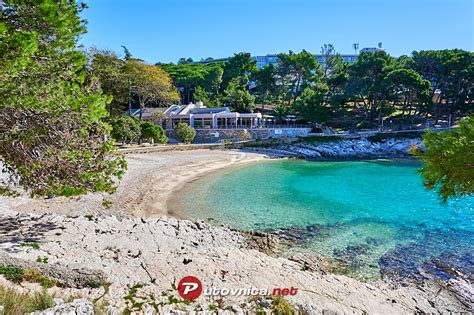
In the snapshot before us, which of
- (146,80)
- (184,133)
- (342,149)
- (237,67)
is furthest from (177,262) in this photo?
(237,67)

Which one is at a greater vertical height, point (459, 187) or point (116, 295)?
point (459, 187)

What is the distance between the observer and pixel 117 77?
38.1 meters

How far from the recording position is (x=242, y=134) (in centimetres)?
4197

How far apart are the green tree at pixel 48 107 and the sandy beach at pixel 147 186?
429 centimetres

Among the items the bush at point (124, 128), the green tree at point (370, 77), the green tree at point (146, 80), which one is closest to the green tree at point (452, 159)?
the bush at point (124, 128)

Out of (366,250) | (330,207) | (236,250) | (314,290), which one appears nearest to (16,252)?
(236,250)

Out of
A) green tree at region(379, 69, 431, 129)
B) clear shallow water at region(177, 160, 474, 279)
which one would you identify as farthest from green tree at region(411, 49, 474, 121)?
clear shallow water at region(177, 160, 474, 279)

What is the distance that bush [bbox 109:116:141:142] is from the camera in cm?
3144

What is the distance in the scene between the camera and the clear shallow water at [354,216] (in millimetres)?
9812

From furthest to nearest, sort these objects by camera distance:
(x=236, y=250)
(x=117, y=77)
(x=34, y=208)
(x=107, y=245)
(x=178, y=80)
A: (x=178, y=80) → (x=117, y=77) → (x=34, y=208) → (x=236, y=250) → (x=107, y=245)

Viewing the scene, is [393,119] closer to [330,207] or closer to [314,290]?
[330,207]

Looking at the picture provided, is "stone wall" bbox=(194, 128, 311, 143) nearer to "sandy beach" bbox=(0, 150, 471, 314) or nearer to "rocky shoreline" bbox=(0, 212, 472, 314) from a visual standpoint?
"sandy beach" bbox=(0, 150, 471, 314)

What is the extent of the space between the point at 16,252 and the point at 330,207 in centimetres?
1376

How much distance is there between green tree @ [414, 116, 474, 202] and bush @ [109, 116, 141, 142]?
3018 cm
